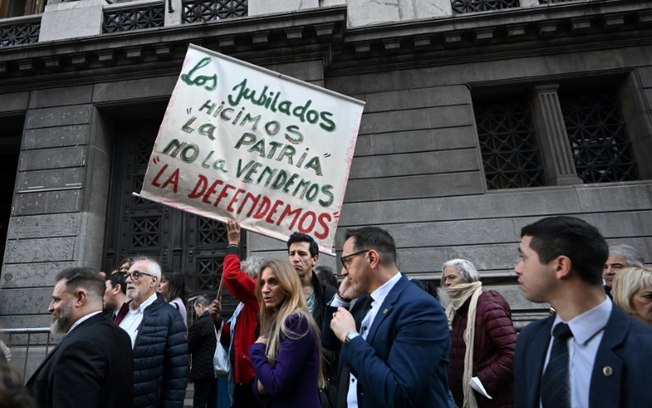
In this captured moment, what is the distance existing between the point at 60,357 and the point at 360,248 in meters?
1.86

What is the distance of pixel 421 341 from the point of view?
212 cm

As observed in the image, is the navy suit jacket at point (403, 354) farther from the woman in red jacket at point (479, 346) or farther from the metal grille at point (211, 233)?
the metal grille at point (211, 233)

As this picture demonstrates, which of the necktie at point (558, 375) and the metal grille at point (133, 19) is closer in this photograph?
the necktie at point (558, 375)

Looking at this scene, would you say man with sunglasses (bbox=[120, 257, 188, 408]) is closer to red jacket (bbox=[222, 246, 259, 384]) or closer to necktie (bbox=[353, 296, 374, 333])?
red jacket (bbox=[222, 246, 259, 384])

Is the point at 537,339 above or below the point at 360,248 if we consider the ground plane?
below

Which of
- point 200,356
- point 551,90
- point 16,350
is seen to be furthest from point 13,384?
point 551,90

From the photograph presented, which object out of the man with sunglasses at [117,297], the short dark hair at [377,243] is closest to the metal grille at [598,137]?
the short dark hair at [377,243]

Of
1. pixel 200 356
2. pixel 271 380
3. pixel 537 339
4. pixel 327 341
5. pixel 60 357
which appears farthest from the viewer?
pixel 200 356

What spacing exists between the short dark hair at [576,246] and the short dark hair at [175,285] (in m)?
4.27

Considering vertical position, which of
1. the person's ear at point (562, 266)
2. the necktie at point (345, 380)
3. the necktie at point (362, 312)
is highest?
the person's ear at point (562, 266)

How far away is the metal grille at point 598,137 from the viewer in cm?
954

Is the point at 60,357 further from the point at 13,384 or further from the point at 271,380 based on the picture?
the point at 13,384

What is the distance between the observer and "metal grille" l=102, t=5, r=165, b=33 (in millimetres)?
10578

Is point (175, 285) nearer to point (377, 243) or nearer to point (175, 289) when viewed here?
point (175, 289)
